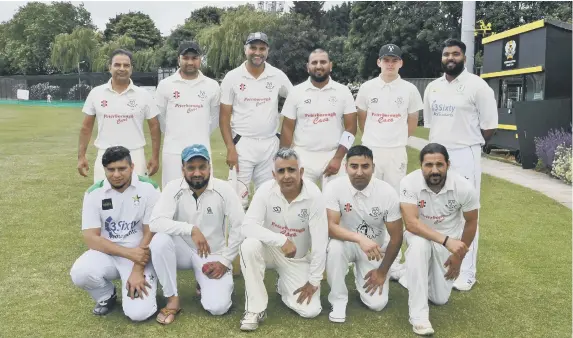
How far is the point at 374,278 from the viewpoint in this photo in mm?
4469

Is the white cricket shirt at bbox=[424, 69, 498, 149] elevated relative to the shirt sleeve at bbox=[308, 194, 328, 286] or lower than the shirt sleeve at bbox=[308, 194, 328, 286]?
elevated

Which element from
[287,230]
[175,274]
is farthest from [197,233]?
Result: [287,230]

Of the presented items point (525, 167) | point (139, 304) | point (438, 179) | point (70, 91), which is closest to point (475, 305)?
point (438, 179)

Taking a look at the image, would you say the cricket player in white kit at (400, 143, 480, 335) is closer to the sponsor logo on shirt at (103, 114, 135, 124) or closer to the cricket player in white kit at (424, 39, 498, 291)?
the cricket player in white kit at (424, 39, 498, 291)

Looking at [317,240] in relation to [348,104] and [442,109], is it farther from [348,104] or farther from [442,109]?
[442,109]

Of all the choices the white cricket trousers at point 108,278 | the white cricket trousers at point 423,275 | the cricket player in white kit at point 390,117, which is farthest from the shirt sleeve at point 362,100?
the white cricket trousers at point 108,278

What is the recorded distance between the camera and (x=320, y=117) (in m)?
5.32

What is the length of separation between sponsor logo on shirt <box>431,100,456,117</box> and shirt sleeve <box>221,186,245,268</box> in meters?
2.08

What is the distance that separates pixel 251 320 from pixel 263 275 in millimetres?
364

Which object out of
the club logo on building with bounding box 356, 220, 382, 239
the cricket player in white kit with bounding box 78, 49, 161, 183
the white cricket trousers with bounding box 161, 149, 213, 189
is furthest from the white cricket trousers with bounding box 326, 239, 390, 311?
the cricket player in white kit with bounding box 78, 49, 161, 183

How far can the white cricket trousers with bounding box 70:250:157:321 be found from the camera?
13.8ft

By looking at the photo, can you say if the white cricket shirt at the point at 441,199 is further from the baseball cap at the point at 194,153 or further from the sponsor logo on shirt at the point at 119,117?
the sponsor logo on shirt at the point at 119,117

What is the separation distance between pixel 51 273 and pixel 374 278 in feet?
9.96

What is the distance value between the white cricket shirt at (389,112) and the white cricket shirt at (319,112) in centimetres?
24
